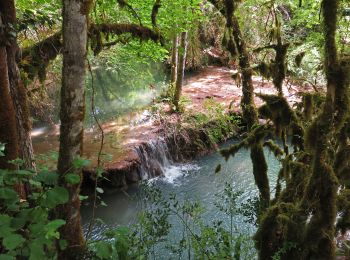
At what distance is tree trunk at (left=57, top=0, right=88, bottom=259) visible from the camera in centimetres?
294

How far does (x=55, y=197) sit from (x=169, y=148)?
29.1ft

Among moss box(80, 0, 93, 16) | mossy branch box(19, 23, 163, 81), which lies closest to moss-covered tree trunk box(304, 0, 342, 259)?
moss box(80, 0, 93, 16)

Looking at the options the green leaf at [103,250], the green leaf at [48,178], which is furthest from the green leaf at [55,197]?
the green leaf at [103,250]

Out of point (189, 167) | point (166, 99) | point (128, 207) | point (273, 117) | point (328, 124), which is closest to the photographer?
point (328, 124)

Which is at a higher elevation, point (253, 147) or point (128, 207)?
point (253, 147)

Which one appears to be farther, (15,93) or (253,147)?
(253,147)

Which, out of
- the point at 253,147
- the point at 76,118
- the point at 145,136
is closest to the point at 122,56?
the point at 145,136

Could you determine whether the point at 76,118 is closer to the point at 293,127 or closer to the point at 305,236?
the point at 305,236

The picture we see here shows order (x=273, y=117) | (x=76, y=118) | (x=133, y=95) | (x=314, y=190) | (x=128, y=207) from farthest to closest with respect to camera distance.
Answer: (x=133, y=95), (x=128, y=207), (x=273, y=117), (x=314, y=190), (x=76, y=118)

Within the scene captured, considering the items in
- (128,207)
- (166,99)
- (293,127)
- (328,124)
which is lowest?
(128,207)

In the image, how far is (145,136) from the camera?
428 inches

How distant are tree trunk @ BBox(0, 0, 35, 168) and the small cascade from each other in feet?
17.9

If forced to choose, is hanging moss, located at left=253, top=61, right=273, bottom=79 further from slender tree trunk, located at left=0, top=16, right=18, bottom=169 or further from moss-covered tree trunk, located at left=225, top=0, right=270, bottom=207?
slender tree trunk, located at left=0, top=16, right=18, bottom=169

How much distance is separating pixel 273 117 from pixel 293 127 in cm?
32
